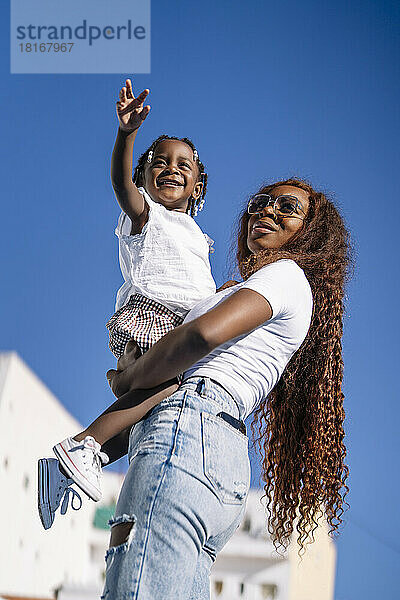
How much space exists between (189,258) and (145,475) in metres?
0.70

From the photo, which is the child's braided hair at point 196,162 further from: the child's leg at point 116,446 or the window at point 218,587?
the window at point 218,587

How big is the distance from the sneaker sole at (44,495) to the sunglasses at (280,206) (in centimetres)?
77

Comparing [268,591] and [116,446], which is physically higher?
[116,446]

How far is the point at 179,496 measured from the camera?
1337 mm

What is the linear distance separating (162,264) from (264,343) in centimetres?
41

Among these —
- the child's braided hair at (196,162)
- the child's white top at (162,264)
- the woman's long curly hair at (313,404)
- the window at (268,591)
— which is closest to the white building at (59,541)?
the window at (268,591)

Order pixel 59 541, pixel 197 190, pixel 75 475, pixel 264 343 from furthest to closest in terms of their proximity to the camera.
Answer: pixel 59 541 → pixel 197 190 → pixel 264 343 → pixel 75 475

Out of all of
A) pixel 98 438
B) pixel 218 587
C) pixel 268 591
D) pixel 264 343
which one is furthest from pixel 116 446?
pixel 268 591

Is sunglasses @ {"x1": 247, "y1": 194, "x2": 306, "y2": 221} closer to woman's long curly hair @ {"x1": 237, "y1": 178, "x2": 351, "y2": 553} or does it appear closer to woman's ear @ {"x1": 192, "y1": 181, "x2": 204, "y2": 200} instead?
woman's long curly hair @ {"x1": 237, "y1": 178, "x2": 351, "y2": 553}

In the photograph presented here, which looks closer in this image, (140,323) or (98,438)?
(98,438)

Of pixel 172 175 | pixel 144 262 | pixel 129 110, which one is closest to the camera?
pixel 129 110

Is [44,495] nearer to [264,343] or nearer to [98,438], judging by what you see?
[98,438]

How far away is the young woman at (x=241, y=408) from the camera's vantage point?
1338 mm

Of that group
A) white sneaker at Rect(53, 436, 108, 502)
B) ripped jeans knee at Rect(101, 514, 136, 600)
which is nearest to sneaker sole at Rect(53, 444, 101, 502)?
white sneaker at Rect(53, 436, 108, 502)
